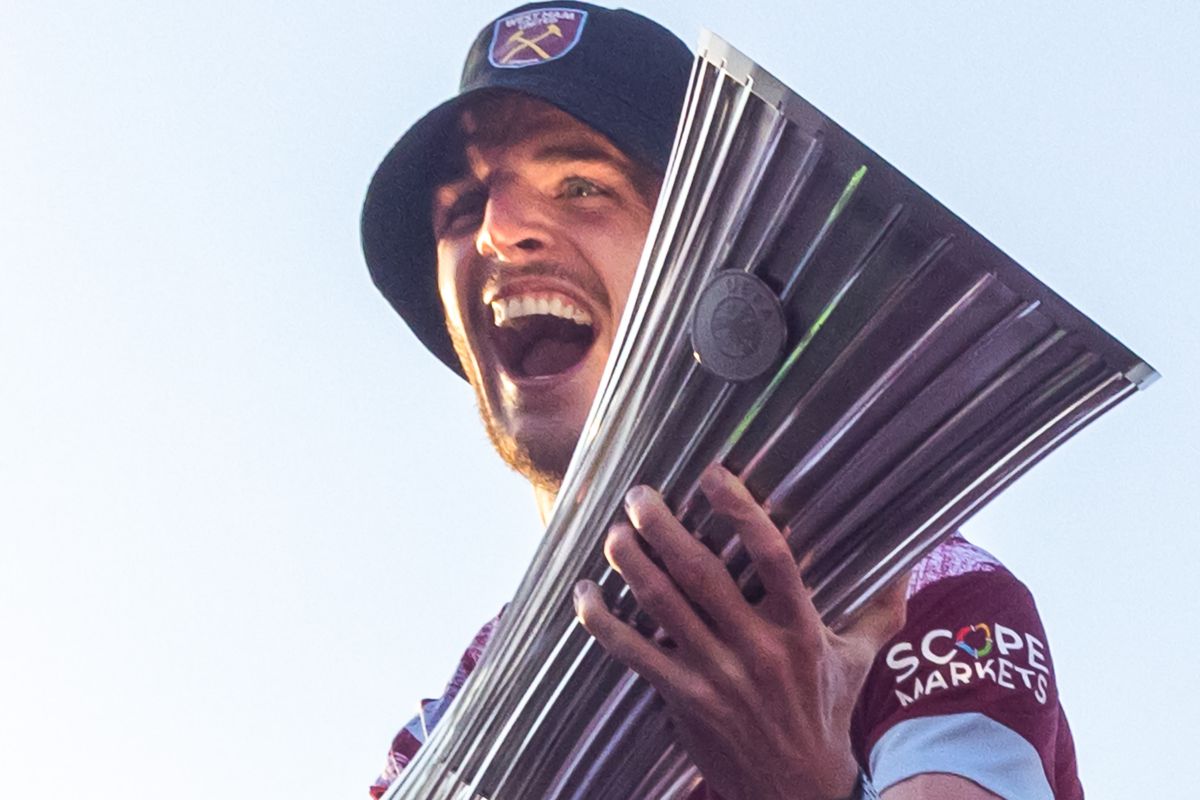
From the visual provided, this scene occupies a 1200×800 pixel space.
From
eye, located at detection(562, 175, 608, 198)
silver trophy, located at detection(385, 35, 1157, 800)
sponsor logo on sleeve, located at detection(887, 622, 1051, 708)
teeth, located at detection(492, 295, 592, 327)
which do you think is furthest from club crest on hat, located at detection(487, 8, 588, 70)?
silver trophy, located at detection(385, 35, 1157, 800)

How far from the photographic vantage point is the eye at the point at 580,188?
11.3 ft

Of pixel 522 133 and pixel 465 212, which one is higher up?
pixel 522 133

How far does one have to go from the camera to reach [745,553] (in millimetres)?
1902

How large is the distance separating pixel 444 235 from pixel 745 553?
2.00 meters

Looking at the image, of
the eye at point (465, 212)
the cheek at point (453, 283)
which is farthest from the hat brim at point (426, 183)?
the cheek at point (453, 283)

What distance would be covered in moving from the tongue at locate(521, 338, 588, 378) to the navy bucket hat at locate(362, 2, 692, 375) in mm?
430

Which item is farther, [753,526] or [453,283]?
[453,283]

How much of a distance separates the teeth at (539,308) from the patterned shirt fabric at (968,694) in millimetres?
934

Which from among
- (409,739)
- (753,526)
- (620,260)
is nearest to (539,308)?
(620,260)

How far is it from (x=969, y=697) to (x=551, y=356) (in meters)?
1.25

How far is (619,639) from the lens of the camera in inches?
76.7

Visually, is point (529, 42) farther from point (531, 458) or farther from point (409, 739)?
point (409, 739)

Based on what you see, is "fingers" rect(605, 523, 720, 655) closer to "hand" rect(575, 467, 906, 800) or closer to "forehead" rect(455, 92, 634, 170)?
"hand" rect(575, 467, 906, 800)

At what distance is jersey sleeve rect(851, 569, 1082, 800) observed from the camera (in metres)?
2.37
